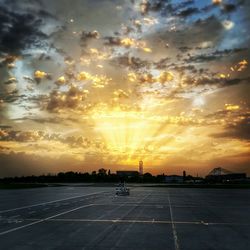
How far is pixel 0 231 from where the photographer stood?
2344 cm

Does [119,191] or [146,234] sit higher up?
[119,191]

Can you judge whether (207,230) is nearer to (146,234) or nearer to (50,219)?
(146,234)

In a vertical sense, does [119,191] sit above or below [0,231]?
above

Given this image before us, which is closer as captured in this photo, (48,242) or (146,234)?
(48,242)

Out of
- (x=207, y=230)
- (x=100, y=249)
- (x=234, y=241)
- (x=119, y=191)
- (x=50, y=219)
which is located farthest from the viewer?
(x=119, y=191)

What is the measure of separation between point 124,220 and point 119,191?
42033mm

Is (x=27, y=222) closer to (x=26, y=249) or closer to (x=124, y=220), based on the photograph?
(x=124, y=220)

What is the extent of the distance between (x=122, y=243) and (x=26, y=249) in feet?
14.0

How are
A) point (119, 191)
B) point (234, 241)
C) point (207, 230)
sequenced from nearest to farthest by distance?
point (234, 241) → point (207, 230) → point (119, 191)

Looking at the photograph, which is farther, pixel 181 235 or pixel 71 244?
pixel 181 235

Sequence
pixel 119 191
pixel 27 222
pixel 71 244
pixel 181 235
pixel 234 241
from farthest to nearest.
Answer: pixel 119 191
pixel 27 222
pixel 181 235
pixel 234 241
pixel 71 244

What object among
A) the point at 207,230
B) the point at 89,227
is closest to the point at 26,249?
the point at 89,227

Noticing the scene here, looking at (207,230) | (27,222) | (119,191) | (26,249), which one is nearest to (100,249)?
(26,249)

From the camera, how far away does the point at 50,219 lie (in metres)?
29.9
